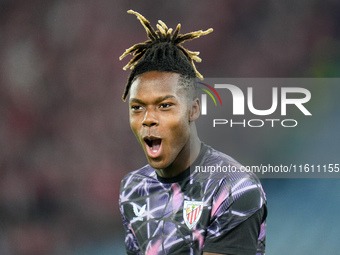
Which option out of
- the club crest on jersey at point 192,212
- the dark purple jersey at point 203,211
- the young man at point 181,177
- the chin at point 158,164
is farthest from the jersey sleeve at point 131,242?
the chin at point 158,164

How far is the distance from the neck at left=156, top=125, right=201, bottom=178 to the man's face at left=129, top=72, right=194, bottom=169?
0.20 feet

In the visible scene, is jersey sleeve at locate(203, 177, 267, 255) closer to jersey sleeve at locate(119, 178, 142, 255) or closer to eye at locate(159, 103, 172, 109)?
eye at locate(159, 103, 172, 109)

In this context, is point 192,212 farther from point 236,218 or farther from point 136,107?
point 136,107

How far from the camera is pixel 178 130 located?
3.64 metres

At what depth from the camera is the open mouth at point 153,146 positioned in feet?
11.9

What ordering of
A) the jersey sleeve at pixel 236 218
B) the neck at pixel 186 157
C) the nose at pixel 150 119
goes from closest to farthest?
the jersey sleeve at pixel 236 218
the nose at pixel 150 119
the neck at pixel 186 157

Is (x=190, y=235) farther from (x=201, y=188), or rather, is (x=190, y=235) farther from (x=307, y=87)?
(x=307, y=87)

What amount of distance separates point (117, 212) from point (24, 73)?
1972mm

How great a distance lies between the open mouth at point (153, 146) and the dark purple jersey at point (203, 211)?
0.28 metres

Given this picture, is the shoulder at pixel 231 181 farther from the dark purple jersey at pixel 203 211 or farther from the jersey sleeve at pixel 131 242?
the jersey sleeve at pixel 131 242

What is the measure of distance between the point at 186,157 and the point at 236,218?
0.56 meters

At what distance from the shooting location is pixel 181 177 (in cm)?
378

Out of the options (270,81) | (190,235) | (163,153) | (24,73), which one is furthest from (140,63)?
(24,73)

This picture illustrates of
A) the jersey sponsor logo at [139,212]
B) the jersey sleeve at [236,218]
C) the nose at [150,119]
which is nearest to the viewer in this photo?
the jersey sleeve at [236,218]
